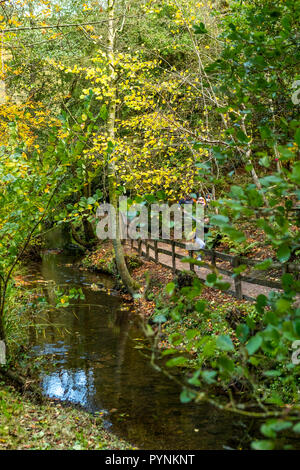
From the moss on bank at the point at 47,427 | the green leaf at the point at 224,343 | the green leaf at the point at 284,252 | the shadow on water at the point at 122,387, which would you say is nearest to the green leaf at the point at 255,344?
the green leaf at the point at 224,343

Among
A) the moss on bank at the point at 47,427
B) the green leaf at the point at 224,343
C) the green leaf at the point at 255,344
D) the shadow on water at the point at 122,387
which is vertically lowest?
the shadow on water at the point at 122,387

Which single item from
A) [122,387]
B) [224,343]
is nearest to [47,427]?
[122,387]

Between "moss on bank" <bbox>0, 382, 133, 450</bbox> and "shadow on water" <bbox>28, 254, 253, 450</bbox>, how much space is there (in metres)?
0.39

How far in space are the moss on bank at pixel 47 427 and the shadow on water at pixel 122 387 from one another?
393 millimetres

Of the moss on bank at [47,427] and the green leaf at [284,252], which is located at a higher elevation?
the green leaf at [284,252]

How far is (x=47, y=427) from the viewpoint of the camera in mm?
4871

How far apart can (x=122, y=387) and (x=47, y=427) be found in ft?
7.51

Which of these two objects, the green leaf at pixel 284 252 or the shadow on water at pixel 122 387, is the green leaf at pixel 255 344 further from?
the shadow on water at pixel 122 387

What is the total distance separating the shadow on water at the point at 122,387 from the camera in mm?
5406

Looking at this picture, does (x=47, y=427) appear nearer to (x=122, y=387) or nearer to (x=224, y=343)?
(x=122, y=387)
